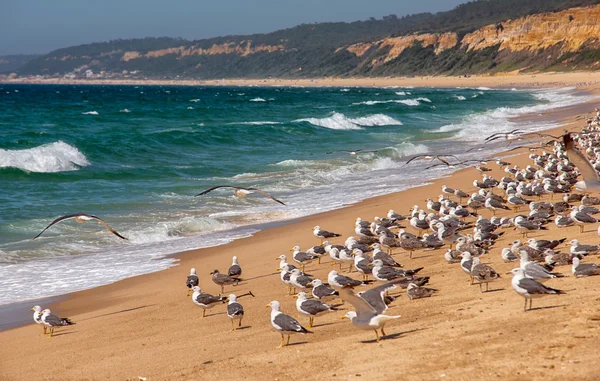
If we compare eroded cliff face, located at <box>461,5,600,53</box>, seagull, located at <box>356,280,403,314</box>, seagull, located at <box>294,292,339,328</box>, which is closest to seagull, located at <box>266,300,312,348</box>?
seagull, located at <box>294,292,339,328</box>

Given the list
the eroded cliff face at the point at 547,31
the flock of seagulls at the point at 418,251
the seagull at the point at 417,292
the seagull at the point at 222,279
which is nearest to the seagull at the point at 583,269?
the flock of seagulls at the point at 418,251

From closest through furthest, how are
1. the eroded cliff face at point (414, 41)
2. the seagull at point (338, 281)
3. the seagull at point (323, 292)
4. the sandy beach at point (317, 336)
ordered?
the sandy beach at point (317, 336), the seagull at point (323, 292), the seagull at point (338, 281), the eroded cliff face at point (414, 41)

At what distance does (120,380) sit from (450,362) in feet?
12.5

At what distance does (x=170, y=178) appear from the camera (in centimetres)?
2953

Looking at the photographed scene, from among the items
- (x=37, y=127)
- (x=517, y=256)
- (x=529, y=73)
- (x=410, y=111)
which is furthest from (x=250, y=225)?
(x=529, y=73)

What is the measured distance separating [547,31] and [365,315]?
422ft

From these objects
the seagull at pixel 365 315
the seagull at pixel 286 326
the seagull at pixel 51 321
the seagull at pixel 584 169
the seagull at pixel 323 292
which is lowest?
the seagull at pixel 51 321

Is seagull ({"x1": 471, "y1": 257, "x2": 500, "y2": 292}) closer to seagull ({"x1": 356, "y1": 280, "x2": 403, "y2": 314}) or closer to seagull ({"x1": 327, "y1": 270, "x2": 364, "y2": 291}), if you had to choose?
seagull ({"x1": 327, "y1": 270, "x2": 364, "y2": 291})

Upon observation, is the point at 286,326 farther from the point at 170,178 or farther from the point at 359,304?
the point at 170,178

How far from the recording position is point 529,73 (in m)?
120

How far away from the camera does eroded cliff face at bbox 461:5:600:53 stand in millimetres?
120125

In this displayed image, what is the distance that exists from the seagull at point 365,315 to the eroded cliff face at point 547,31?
12041 centimetres

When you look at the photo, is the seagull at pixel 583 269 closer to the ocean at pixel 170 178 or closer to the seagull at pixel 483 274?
the seagull at pixel 483 274

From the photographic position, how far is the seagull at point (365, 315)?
8.45m
